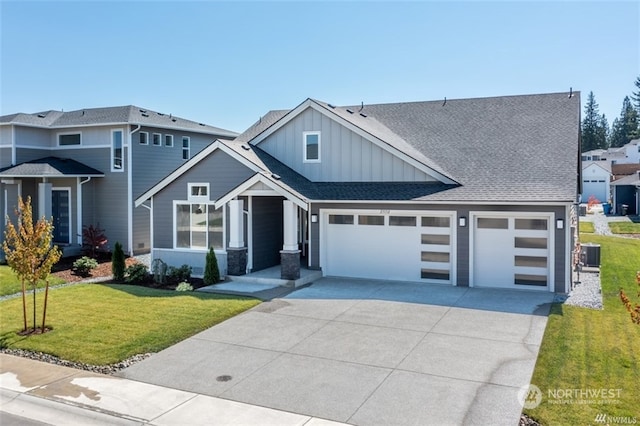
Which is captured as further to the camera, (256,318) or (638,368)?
(256,318)

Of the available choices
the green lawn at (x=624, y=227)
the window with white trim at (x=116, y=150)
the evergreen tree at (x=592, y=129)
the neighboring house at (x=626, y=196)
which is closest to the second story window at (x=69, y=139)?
the window with white trim at (x=116, y=150)

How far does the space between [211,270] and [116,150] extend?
9992 millimetres

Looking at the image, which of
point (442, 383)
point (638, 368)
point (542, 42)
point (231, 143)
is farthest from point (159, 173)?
point (638, 368)

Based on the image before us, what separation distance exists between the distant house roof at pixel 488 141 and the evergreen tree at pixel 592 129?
81.6 m

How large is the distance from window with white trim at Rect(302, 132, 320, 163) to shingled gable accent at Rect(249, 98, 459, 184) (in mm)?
829

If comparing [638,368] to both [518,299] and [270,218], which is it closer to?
[518,299]

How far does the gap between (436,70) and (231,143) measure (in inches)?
A: 341

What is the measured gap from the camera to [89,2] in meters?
14.9

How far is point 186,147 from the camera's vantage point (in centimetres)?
2514

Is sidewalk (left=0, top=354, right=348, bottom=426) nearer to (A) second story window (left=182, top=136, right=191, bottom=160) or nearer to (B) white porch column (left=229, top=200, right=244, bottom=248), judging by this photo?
(B) white porch column (left=229, top=200, right=244, bottom=248)

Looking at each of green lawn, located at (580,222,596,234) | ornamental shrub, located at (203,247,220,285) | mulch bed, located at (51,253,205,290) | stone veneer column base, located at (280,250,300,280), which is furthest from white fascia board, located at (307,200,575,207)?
green lawn, located at (580,222,596,234)

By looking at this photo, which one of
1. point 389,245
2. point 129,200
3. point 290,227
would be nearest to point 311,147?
point 290,227

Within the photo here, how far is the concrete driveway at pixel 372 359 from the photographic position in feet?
23.0

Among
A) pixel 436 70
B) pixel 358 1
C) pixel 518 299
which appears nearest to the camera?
pixel 518 299
